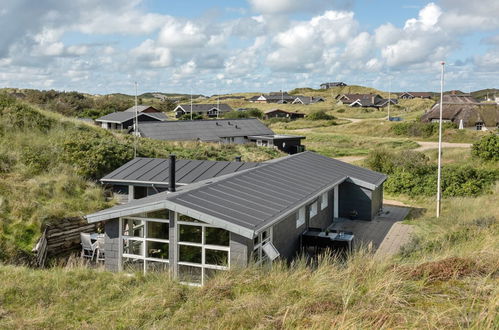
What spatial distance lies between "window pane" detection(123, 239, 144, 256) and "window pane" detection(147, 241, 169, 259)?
21 centimetres

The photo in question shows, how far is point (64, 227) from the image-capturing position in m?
16.7

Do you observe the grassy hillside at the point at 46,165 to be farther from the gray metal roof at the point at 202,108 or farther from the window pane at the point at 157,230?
the gray metal roof at the point at 202,108

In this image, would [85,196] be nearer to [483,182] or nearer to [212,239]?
[212,239]

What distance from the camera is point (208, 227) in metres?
12.1

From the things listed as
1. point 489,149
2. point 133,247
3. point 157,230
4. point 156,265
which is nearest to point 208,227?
point 157,230

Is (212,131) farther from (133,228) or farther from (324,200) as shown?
(133,228)

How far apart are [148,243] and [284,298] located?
672 centimetres

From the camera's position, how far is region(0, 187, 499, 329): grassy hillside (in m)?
6.13

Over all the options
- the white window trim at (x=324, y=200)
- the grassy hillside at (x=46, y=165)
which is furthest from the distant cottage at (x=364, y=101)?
the white window trim at (x=324, y=200)

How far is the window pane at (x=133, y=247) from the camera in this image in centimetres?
1316

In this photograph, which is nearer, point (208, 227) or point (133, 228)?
point (208, 227)

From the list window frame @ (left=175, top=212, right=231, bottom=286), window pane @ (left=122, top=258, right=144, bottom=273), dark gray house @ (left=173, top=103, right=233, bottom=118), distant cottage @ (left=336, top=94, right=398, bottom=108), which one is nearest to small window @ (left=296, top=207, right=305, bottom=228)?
window frame @ (left=175, top=212, right=231, bottom=286)

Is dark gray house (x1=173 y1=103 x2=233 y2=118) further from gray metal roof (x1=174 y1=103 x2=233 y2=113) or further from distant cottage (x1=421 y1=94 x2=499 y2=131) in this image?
distant cottage (x1=421 y1=94 x2=499 y2=131)

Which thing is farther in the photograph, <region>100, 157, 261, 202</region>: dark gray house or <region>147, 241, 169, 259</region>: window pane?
<region>100, 157, 261, 202</region>: dark gray house
